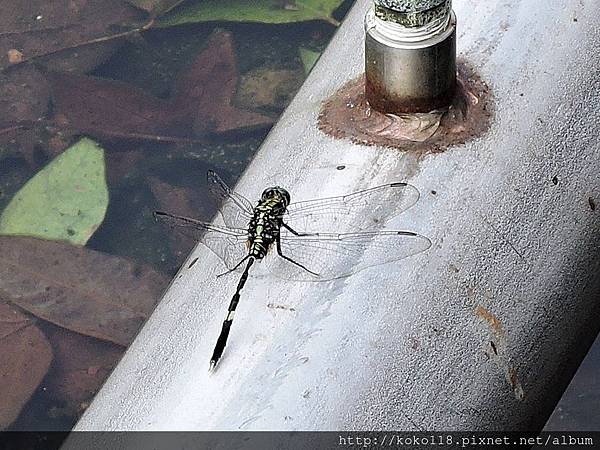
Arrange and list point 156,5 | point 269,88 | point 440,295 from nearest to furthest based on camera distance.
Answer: point 440,295 → point 269,88 → point 156,5

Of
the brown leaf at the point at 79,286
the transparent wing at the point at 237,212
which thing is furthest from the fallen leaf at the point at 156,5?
the transparent wing at the point at 237,212

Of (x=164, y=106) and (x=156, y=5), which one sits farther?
(x=156, y=5)

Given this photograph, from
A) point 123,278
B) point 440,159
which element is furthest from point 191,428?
point 123,278

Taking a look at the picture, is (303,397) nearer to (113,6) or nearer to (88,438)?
(88,438)

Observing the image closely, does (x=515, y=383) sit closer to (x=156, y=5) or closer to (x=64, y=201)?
(x=64, y=201)

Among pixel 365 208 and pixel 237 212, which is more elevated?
pixel 365 208

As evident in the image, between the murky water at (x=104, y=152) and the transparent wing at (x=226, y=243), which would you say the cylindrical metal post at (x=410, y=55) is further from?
the murky water at (x=104, y=152)

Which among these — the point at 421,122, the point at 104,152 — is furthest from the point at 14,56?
the point at 421,122
